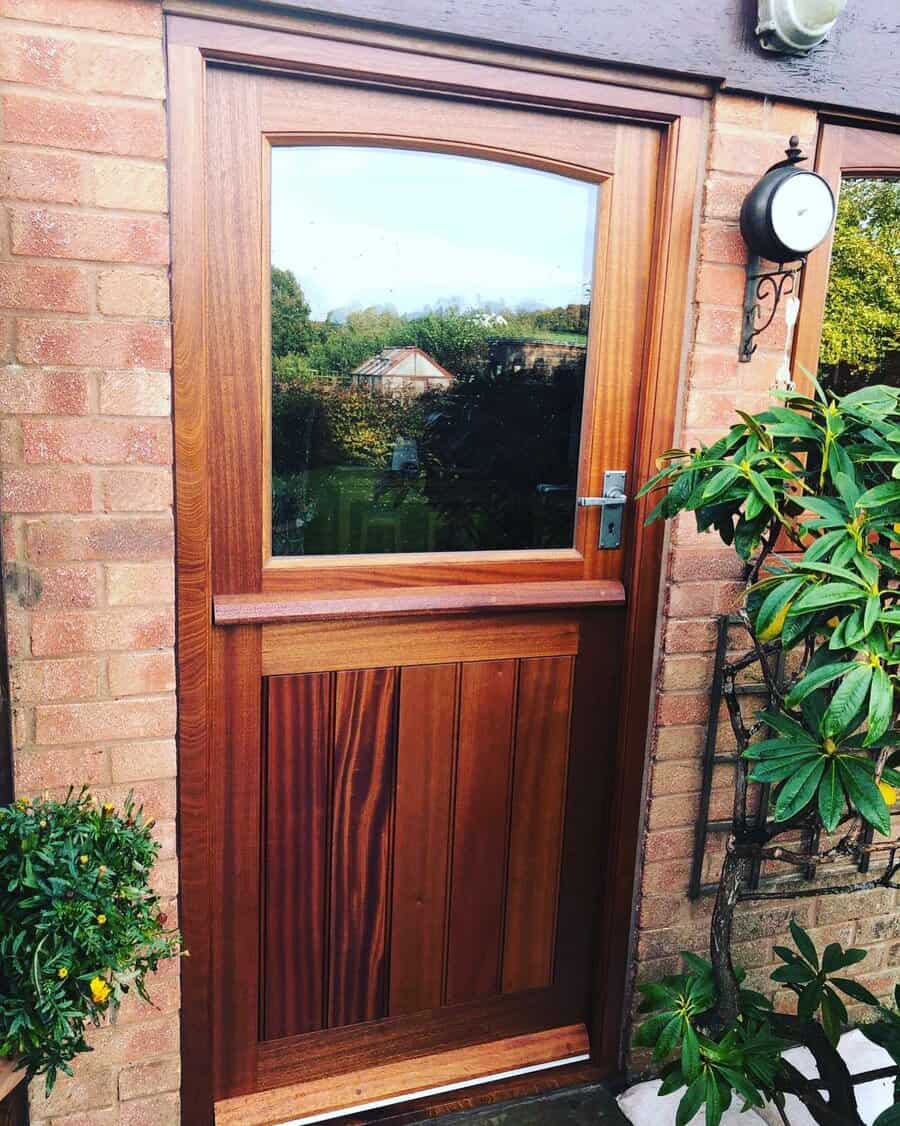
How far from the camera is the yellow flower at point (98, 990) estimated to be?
1447 millimetres

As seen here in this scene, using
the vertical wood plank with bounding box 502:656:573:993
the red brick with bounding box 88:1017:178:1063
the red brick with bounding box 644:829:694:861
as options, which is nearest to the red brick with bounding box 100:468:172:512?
the vertical wood plank with bounding box 502:656:573:993

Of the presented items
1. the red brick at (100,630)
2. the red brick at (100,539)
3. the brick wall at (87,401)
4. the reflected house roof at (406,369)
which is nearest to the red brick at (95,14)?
the brick wall at (87,401)

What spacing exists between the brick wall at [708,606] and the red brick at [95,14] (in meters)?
1.21

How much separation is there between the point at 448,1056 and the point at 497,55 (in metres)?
2.40

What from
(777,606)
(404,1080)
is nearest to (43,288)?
(777,606)

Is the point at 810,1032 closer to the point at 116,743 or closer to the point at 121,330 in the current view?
the point at 116,743

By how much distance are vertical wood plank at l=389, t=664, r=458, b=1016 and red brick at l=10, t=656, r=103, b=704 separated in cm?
68

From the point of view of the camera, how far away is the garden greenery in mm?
1540

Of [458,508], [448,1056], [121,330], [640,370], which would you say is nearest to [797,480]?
[640,370]

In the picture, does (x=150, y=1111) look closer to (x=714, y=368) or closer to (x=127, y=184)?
(x=127, y=184)

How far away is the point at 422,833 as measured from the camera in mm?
2264

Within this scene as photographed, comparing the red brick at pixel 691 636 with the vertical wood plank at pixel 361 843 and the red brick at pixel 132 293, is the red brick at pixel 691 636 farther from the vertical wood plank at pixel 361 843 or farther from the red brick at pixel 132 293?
the red brick at pixel 132 293

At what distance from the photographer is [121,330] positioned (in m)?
1.75

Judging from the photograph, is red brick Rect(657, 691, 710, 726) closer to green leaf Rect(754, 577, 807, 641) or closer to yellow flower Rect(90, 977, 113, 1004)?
green leaf Rect(754, 577, 807, 641)
